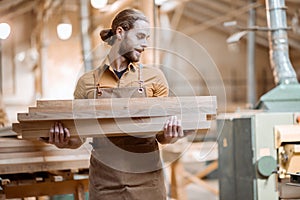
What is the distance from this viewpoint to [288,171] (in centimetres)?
281

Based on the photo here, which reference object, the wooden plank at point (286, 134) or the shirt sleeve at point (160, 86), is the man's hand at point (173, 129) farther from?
the wooden plank at point (286, 134)

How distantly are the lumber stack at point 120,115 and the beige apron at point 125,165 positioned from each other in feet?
0.38

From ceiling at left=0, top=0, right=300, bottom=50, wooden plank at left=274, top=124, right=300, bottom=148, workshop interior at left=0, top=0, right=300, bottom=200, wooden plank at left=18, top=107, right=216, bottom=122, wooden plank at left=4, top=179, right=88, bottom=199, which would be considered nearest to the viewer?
wooden plank at left=18, top=107, right=216, bottom=122

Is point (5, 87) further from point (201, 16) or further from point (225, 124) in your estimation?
point (225, 124)

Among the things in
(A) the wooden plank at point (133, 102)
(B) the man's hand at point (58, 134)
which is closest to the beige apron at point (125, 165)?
(A) the wooden plank at point (133, 102)

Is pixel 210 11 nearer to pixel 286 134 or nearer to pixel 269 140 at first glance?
pixel 269 140

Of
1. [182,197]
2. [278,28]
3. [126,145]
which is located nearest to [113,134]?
[126,145]

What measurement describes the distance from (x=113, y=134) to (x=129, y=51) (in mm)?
359

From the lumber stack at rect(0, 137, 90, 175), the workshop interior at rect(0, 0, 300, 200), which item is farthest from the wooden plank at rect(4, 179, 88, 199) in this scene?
the lumber stack at rect(0, 137, 90, 175)

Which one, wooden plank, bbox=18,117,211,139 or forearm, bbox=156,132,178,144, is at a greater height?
wooden plank, bbox=18,117,211,139

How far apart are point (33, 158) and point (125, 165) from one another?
3.19 feet

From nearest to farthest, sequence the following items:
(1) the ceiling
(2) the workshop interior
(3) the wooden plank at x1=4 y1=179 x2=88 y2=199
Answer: (2) the workshop interior
(3) the wooden plank at x1=4 y1=179 x2=88 y2=199
(1) the ceiling

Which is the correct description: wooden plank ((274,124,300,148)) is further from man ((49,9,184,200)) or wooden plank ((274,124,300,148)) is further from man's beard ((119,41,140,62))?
man's beard ((119,41,140,62))

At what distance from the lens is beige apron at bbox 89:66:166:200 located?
211 centimetres
